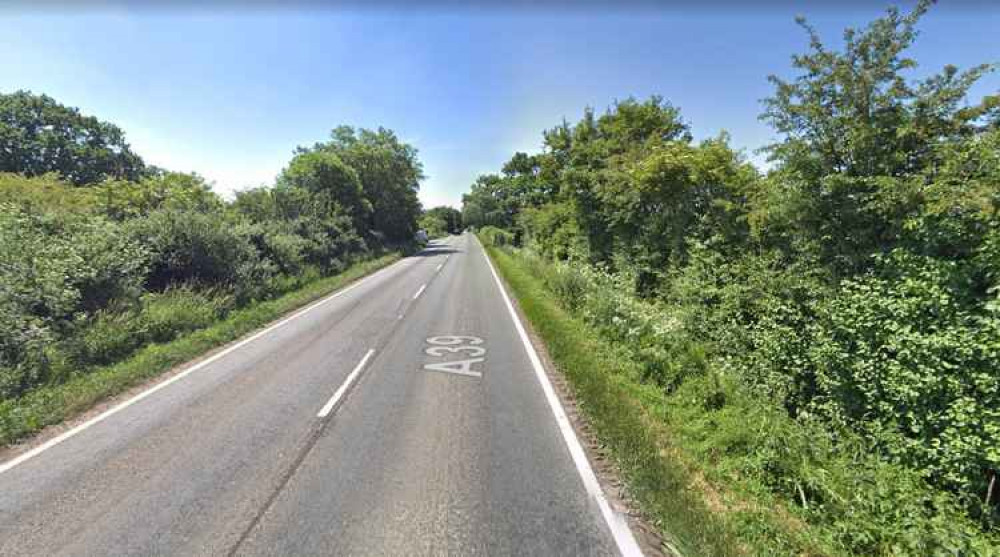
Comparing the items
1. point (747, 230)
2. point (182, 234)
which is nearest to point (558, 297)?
point (747, 230)

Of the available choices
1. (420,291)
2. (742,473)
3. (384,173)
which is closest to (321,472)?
(742,473)

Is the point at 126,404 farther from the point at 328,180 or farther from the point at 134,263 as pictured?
the point at 328,180

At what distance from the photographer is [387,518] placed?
3.24 m

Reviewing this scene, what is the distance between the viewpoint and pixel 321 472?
387cm

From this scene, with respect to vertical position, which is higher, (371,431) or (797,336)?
(797,336)

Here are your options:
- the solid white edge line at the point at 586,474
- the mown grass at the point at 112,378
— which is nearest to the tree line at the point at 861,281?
the solid white edge line at the point at 586,474

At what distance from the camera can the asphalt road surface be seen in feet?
9.92

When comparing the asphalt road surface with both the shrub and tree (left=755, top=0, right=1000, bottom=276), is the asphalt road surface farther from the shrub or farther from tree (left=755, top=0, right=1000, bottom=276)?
tree (left=755, top=0, right=1000, bottom=276)

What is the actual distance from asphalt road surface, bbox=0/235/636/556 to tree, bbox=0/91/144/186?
5420 centimetres

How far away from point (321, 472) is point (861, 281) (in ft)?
25.0

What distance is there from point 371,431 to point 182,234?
11.9 m

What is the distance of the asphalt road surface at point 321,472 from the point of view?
3023mm

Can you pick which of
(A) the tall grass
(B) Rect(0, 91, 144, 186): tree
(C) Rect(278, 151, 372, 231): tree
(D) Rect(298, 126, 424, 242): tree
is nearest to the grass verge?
(A) the tall grass

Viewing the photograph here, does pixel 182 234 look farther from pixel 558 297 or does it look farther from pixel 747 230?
pixel 747 230
